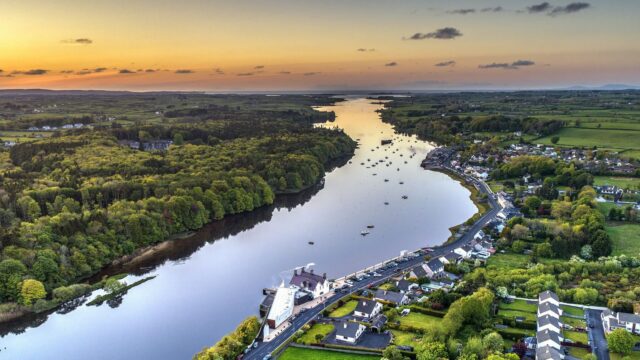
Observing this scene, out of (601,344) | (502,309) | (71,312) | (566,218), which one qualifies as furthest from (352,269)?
(566,218)

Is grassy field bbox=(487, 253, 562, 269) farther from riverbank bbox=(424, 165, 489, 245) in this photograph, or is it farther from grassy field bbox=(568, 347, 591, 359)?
grassy field bbox=(568, 347, 591, 359)

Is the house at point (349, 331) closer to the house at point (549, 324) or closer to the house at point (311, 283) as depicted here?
the house at point (311, 283)

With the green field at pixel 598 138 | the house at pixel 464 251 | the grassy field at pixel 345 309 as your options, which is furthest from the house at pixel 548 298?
the green field at pixel 598 138

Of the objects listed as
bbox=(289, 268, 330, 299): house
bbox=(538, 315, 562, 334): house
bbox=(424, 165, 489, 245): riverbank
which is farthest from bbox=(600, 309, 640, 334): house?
bbox=(289, 268, 330, 299): house

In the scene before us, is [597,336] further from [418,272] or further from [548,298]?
[418,272]

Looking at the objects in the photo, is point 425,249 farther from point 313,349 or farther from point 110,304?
point 110,304

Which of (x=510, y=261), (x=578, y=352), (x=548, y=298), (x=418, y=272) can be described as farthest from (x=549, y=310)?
(x=510, y=261)
